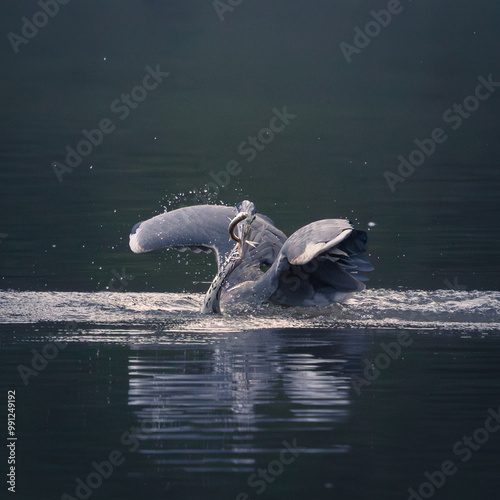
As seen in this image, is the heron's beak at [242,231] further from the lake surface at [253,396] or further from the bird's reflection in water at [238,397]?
the bird's reflection in water at [238,397]

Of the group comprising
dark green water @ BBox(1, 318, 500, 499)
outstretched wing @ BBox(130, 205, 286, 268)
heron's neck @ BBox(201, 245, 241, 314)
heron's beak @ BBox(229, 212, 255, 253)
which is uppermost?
outstretched wing @ BBox(130, 205, 286, 268)

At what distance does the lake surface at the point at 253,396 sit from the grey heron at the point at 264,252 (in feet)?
0.96

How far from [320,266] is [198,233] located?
1.82 meters

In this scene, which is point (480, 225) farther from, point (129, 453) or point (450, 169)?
point (129, 453)

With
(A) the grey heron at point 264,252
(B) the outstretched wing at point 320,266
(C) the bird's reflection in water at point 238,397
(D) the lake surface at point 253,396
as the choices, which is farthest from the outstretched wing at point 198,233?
(C) the bird's reflection in water at point 238,397

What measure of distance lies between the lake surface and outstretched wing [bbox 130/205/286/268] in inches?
31.9

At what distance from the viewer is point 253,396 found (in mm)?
9656

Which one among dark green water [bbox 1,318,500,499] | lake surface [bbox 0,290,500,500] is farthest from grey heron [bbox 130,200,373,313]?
dark green water [bbox 1,318,500,499]

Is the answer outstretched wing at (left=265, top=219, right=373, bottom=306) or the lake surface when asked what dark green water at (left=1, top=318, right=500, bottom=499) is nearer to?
the lake surface

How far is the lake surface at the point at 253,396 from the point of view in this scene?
7.82 metres

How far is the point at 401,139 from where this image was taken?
109 ft

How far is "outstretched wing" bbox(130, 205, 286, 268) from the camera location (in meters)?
14.6

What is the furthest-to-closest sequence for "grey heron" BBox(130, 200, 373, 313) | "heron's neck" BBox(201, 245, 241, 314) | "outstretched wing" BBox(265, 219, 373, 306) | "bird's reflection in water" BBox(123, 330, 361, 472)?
1. "heron's neck" BBox(201, 245, 241, 314)
2. "grey heron" BBox(130, 200, 373, 313)
3. "outstretched wing" BBox(265, 219, 373, 306)
4. "bird's reflection in water" BBox(123, 330, 361, 472)

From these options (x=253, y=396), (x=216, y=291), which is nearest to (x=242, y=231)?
(x=216, y=291)
